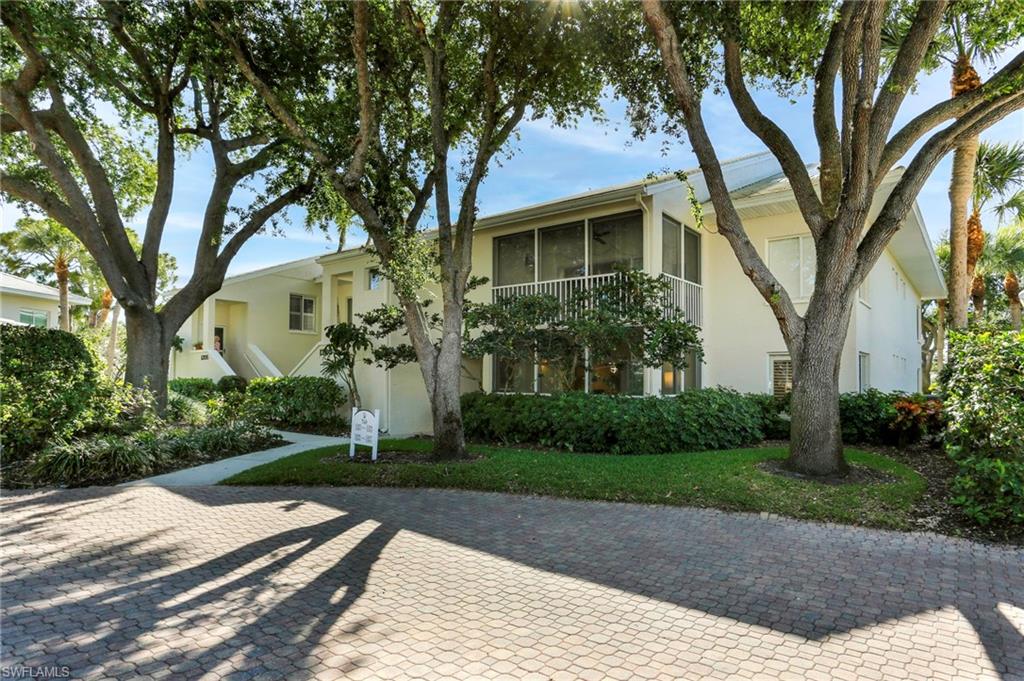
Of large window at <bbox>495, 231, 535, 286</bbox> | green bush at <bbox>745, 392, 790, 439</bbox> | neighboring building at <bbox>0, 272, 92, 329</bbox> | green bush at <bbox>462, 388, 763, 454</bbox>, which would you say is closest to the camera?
green bush at <bbox>462, 388, 763, 454</bbox>

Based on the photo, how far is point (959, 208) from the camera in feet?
41.2

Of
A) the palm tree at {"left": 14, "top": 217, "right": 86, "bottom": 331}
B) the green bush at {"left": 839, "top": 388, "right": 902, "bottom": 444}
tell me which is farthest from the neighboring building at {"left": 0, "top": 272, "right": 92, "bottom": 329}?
the green bush at {"left": 839, "top": 388, "right": 902, "bottom": 444}

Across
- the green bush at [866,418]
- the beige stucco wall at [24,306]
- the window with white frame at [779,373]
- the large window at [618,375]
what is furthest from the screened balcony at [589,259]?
the beige stucco wall at [24,306]

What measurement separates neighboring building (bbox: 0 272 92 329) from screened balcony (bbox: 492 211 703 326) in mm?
14656

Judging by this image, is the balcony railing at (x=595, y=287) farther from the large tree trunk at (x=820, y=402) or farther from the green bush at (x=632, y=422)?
the large tree trunk at (x=820, y=402)

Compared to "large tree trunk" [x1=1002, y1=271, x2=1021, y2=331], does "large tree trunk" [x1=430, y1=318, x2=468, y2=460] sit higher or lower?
lower

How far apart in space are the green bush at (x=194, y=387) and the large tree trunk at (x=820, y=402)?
17.2m

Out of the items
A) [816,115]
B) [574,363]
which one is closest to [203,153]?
[574,363]

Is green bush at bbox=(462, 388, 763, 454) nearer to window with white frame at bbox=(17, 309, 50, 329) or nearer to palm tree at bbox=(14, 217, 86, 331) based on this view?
window with white frame at bbox=(17, 309, 50, 329)

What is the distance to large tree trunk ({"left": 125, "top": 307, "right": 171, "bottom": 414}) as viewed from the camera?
12359 millimetres

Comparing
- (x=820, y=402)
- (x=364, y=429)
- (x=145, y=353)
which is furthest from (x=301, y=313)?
(x=820, y=402)

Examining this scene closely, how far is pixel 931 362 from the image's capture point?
Result: 32.4 metres

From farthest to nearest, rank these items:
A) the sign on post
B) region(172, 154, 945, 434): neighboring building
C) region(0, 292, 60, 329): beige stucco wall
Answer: region(0, 292, 60, 329): beige stucco wall, region(172, 154, 945, 434): neighboring building, the sign on post

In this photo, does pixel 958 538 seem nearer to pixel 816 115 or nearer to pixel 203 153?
pixel 816 115
